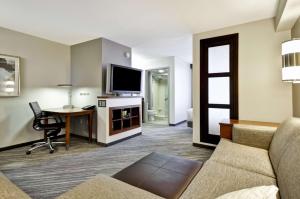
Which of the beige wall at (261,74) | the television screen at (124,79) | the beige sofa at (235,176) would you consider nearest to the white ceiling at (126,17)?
the beige wall at (261,74)

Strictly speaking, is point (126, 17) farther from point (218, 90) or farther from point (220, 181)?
point (220, 181)

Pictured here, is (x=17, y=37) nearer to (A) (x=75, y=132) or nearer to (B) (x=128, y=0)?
(A) (x=75, y=132)

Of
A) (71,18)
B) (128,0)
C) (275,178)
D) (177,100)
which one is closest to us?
(275,178)

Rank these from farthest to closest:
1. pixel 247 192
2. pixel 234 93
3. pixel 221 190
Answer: pixel 234 93 < pixel 221 190 < pixel 247 192

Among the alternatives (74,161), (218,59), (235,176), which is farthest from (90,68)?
(235,176)

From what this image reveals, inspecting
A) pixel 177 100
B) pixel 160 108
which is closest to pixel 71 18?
pixel 177 100

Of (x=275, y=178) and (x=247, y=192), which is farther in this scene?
(x=275, y=178)

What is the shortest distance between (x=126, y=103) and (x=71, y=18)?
2093 millimetres

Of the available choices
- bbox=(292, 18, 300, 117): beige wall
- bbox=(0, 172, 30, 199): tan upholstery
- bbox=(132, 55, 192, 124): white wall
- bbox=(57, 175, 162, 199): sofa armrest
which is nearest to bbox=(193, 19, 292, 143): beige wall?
bbox=(292, 18, 300, 117): beige wall

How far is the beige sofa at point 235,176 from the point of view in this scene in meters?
1.04

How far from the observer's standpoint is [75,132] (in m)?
4.30

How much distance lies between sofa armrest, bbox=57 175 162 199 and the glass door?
257cm

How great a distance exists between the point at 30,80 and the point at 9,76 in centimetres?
39

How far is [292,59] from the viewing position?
184 cm
